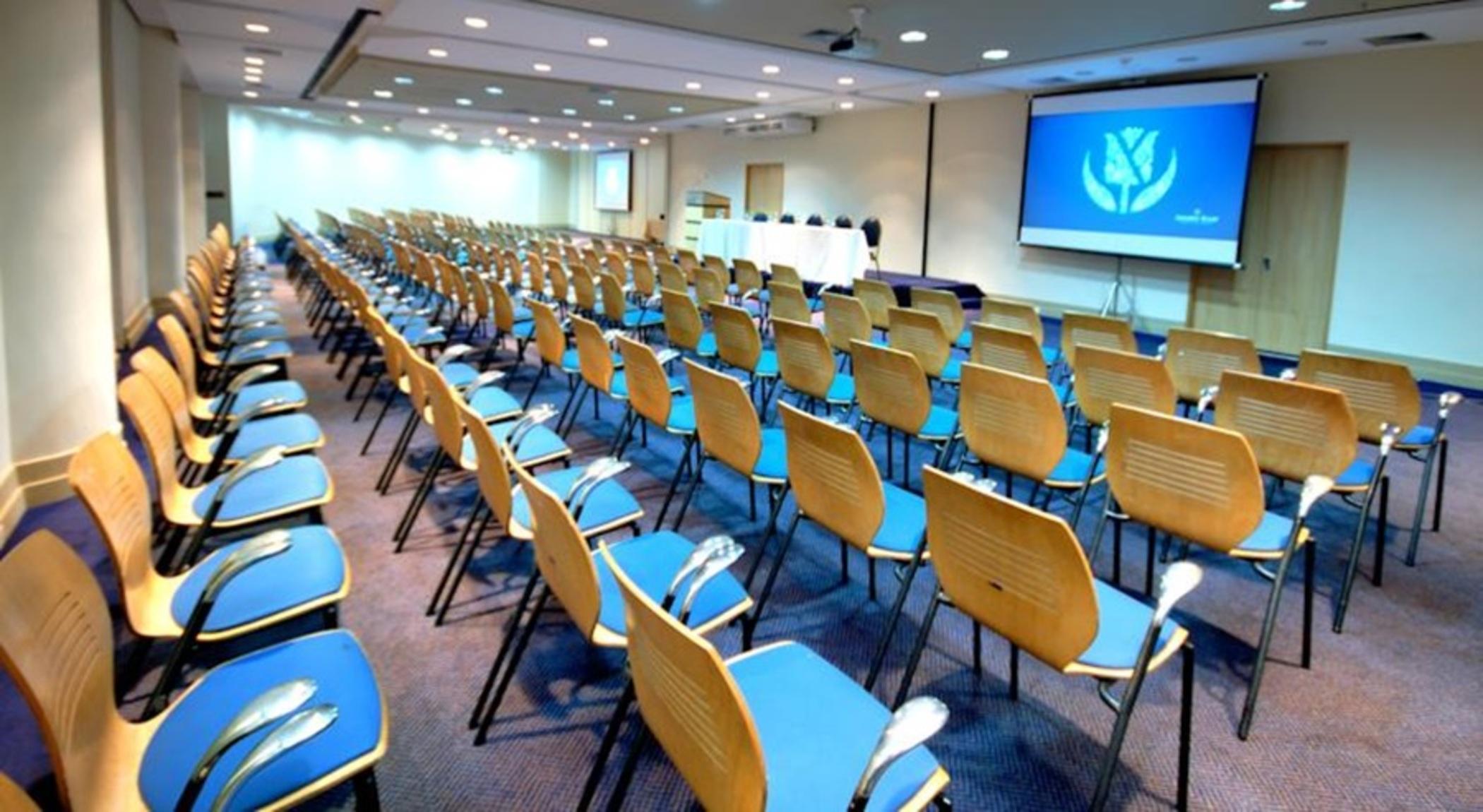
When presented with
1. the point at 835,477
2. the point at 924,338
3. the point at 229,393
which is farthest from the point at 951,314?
the point at 229,393

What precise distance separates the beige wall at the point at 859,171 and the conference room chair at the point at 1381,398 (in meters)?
10.2

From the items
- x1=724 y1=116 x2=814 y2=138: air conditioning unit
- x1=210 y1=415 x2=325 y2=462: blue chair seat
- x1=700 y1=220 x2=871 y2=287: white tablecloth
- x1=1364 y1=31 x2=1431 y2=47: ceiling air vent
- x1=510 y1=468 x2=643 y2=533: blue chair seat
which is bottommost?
x1=510 y1=468 x2=643 y2=533: blue chair seat

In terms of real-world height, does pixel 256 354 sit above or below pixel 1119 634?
above

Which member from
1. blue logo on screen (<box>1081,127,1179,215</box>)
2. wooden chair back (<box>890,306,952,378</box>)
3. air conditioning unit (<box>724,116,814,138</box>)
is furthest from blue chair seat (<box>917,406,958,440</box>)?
air conditioning unit (<box>724,116,814,138</box>)

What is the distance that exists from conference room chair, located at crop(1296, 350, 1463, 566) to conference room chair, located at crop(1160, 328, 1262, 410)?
1.28 feet

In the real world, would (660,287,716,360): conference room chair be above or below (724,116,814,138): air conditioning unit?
below

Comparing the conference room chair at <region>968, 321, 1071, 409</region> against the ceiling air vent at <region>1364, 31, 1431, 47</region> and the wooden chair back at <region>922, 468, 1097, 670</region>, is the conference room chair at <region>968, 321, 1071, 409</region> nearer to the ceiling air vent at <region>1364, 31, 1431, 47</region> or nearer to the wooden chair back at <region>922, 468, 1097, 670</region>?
the wooden chair back at <region>922, 468, 1097, 670</region>

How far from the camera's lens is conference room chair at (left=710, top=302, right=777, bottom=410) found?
17.0ft

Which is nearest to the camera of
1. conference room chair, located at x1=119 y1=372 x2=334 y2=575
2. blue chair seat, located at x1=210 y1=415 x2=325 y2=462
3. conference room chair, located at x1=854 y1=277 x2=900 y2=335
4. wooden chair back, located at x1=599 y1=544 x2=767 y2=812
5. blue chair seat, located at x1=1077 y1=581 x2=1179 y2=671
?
wooden chair back, located at x1=599 y1=544 x2=767 y2=812

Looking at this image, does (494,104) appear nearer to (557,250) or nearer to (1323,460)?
(557,250)

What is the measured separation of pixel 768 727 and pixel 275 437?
9.27ft

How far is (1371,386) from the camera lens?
3729mm

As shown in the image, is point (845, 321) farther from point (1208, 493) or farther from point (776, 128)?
point (776, 128)

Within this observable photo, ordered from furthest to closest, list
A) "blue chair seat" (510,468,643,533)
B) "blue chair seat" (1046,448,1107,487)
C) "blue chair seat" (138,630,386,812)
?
1. "blue chair seat" (1046,448,1107,487)
2. "blue chair seat" (510,468,643,533)
3. "blue chair seat" (138,630,386,812)
